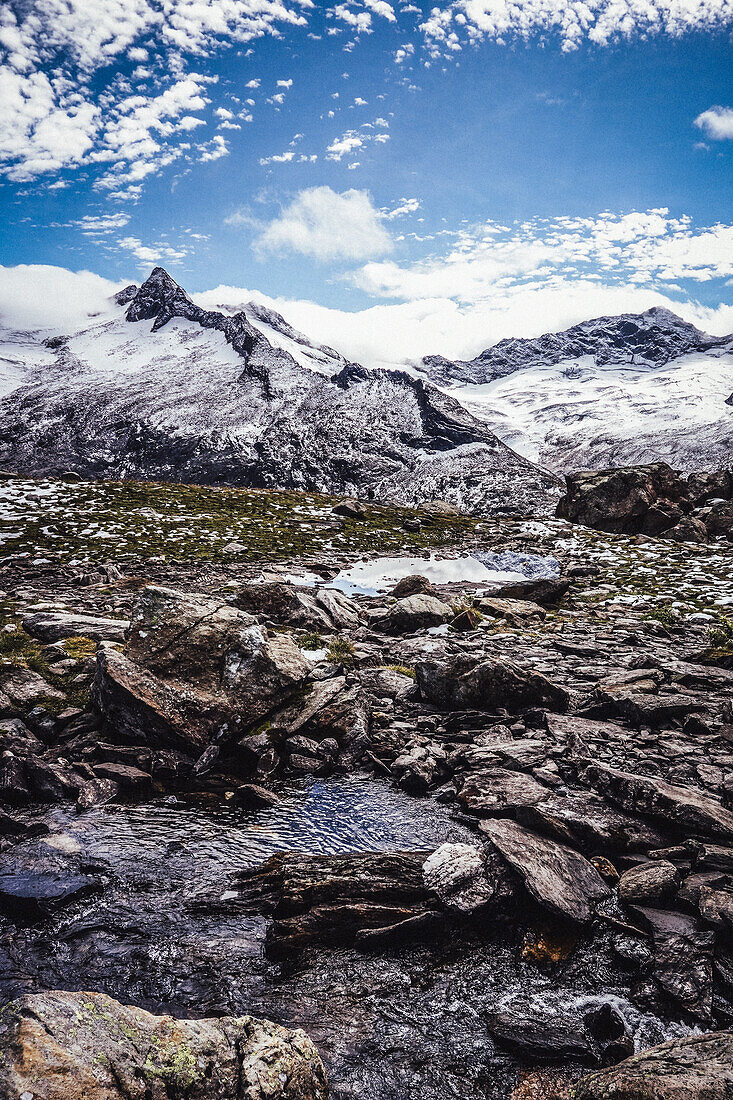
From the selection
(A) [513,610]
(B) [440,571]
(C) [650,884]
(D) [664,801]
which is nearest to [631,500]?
(B) [440,571]

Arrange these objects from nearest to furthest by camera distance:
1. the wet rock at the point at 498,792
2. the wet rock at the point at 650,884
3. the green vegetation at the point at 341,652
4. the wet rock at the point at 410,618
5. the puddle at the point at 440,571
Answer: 1. the wet rock at the point at 650,884
2. the wet rock at the point at 498,792
3. the green vegetation at the point at 341,652
4. the wet rock at the point at 410,618
5. the puddle at the point at 440,571

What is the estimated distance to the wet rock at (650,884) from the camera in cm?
779

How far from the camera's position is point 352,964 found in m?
7.16

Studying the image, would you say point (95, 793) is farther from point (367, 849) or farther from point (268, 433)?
point (268, 433)

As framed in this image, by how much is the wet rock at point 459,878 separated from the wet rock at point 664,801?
3222mm

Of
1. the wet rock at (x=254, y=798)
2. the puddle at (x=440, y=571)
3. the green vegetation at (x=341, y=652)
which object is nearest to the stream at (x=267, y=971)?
the wet rock at (x=254, y=798)

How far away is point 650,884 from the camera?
312 inches

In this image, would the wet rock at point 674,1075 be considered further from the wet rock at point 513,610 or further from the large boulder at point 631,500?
the large boulder at point 631,500

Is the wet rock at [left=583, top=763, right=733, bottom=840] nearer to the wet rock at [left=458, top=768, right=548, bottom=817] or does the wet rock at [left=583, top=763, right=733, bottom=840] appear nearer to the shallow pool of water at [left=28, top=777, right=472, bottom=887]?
the wet rock at [left=458, top=768, right=548, bottom=817]

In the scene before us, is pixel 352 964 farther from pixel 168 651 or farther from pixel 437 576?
pixel 437 576

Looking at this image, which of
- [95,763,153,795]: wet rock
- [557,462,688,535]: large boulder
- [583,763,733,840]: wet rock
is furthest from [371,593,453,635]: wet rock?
[557,462,688,535]: large boulder

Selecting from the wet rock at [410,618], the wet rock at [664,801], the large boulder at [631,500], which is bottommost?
the wet rock at [664,801]

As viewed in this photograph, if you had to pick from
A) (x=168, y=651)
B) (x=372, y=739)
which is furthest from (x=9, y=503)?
(x=372, y=739)

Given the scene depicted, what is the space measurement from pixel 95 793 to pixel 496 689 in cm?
931
